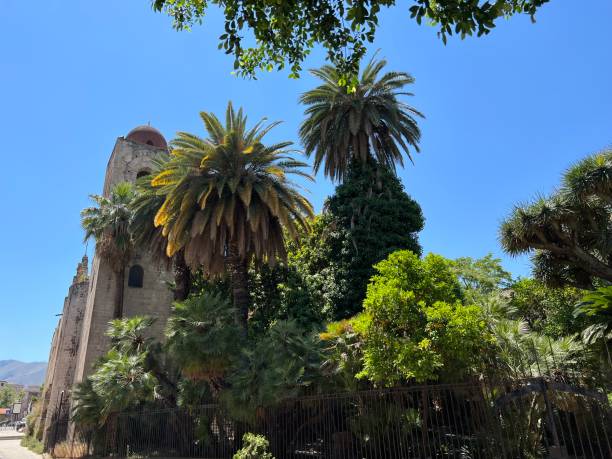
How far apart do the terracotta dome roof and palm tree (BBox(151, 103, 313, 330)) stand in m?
18.7

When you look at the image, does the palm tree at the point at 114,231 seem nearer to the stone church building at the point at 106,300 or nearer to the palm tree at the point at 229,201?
the stone church building at the point at 106,300

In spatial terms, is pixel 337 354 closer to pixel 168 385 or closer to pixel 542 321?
pixel 168 385

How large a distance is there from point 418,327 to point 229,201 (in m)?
9.16

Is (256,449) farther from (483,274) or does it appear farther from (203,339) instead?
(483,274)

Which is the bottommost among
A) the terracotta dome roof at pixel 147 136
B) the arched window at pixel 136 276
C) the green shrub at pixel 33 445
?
the green shrub at pixel 33 445

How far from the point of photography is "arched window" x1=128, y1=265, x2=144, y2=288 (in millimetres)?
28812

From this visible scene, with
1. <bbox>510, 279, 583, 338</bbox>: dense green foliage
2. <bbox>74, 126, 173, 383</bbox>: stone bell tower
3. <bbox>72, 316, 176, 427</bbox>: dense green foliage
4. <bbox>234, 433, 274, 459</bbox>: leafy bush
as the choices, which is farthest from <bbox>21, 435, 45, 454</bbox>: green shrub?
<bbox>510, 279, 583, 338</bbox>: dense green foliage

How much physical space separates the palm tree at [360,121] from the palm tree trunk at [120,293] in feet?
47.8

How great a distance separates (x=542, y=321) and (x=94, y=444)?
70.9ft

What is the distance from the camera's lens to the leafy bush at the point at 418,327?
35.1 ft

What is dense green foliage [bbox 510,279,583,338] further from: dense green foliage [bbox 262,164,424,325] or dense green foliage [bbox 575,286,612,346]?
dense green foliage [bbox 575,286,612,346]

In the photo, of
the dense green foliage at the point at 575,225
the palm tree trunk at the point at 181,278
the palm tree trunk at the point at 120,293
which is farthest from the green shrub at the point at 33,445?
the dense green foliage at the point at 575,225

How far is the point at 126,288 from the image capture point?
2839 cm

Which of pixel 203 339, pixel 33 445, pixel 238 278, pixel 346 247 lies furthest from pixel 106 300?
pixel 346 247
